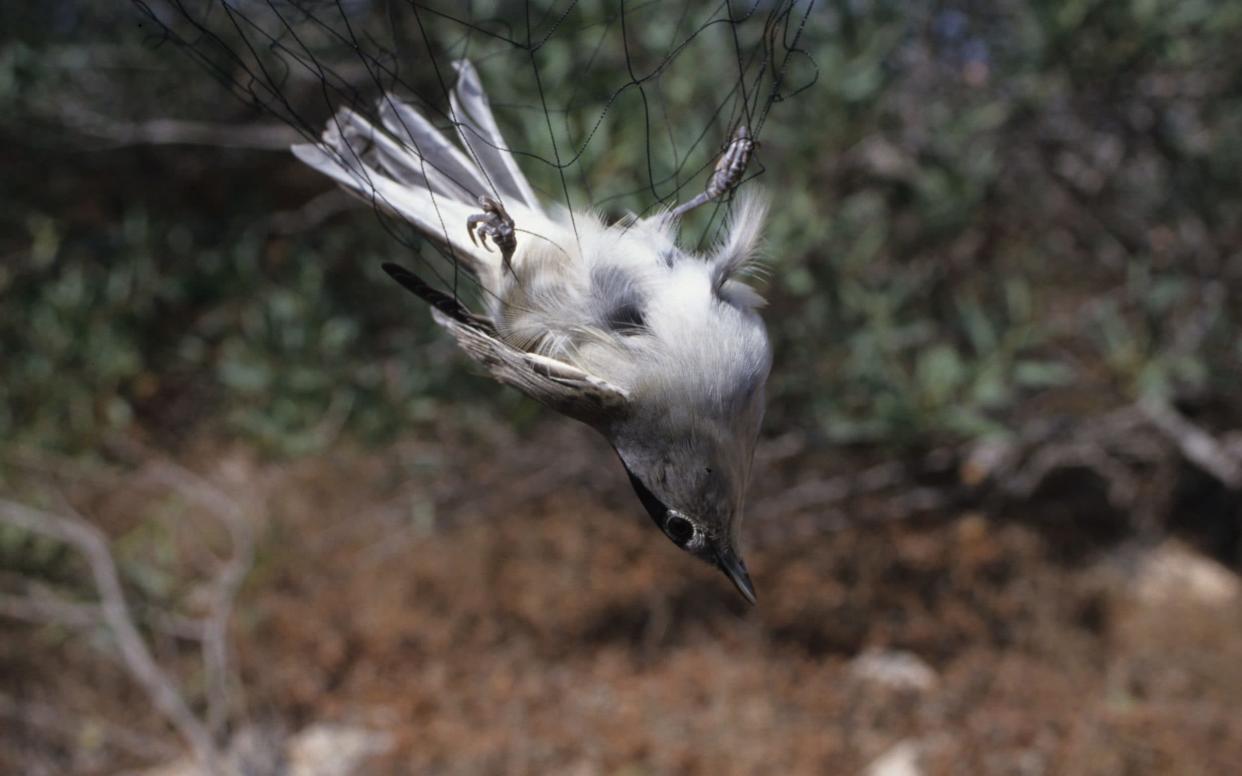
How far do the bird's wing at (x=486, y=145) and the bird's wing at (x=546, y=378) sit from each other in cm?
16

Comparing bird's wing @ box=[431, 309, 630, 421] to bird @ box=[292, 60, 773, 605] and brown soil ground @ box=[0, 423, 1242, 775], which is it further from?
brown soil ground @ box=[0, 423, 1242, 775]

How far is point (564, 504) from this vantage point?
14.9 feet

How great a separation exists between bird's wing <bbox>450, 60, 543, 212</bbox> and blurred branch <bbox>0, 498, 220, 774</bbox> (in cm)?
262

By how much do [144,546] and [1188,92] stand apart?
159 inches

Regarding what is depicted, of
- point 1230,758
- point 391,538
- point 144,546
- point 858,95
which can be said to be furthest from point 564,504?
point 1230,758

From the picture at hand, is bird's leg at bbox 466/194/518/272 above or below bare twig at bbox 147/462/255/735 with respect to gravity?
below

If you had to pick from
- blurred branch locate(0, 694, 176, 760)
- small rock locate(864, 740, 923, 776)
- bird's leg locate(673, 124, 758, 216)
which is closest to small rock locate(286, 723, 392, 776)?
blurred branch locate(0, 694, 176, 760)

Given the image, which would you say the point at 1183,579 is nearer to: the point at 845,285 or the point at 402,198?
the point at 845,285

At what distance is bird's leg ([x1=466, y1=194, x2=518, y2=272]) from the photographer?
0.95 m

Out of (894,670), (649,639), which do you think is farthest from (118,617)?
(894,670)

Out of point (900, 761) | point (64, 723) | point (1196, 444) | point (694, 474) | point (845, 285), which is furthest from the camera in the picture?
point (64, 723)

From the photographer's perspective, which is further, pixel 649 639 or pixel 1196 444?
pixel 649 639

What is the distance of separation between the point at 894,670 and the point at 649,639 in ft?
3.07

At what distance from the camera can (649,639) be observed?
4254 mm
